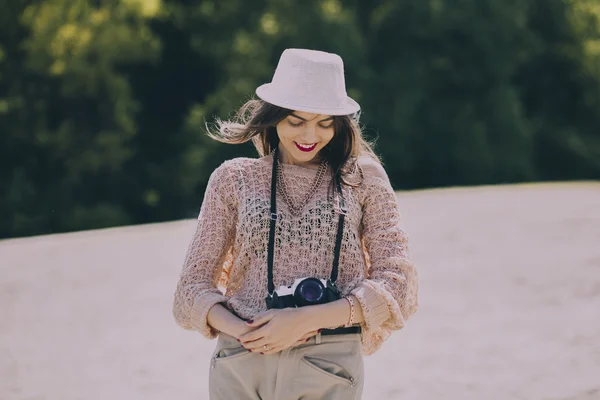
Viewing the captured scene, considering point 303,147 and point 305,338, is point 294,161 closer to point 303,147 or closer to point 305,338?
point 303,147

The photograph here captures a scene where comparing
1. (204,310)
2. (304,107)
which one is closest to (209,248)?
(204,310)

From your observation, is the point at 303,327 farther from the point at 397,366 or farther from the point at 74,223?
the point at 74,223

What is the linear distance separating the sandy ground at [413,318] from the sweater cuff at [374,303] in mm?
2794

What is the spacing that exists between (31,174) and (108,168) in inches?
62.0

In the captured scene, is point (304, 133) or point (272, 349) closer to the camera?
point (272, 349)

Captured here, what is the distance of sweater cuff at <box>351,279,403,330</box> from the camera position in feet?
6.73

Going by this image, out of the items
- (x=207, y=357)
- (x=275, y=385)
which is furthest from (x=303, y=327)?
(x=207, y=357)

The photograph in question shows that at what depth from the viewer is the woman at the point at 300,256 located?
2023 millimetres

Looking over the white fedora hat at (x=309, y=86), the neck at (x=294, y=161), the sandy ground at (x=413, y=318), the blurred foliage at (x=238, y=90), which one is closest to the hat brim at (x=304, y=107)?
the white fedora hat at (x=309, y=86)

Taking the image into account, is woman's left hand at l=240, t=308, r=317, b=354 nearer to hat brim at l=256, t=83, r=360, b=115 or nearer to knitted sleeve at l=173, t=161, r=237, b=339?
knitted sleeve at l=173, t=161, r=237, b=339

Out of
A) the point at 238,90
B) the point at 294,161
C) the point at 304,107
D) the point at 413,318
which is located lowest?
the point at 238,90

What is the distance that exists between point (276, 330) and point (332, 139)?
0.53m

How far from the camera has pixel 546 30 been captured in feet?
86.0

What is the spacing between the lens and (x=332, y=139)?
7.41 ft
